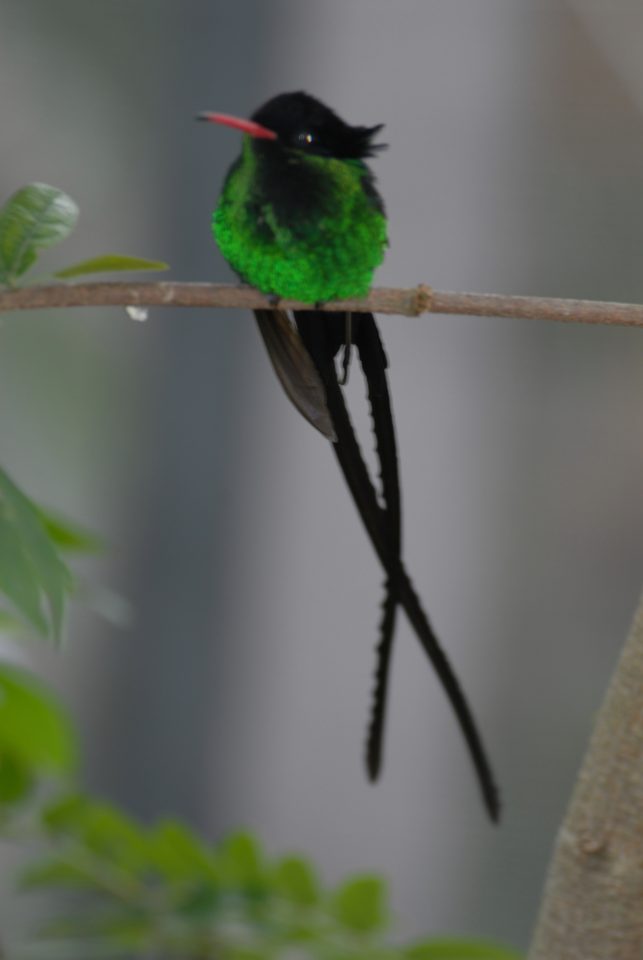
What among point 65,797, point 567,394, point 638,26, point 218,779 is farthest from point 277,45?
point 65,797

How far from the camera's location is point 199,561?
1.33 m

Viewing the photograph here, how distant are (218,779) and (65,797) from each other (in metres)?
0.75

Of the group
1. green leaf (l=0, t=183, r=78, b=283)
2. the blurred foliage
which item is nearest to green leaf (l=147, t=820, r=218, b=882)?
the blurred foliage

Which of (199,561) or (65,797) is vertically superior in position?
(65,797)

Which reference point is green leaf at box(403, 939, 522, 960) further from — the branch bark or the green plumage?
the green plumage

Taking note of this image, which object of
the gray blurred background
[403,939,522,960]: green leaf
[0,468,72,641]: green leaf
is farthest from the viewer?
the gray blurred background

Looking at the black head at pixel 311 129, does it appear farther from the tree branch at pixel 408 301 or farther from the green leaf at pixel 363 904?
the green leaf at pixel 363 904

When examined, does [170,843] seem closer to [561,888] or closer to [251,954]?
[251,954]

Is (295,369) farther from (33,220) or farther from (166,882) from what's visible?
(166,882)

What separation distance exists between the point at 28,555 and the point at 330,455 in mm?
982

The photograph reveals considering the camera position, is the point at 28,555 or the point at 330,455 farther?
the point at 330,455

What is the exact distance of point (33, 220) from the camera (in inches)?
14.3

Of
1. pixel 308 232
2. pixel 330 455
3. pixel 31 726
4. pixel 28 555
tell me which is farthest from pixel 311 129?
pixel 330 455

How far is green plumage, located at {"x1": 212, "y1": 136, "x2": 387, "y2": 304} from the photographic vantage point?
0.40 metres
